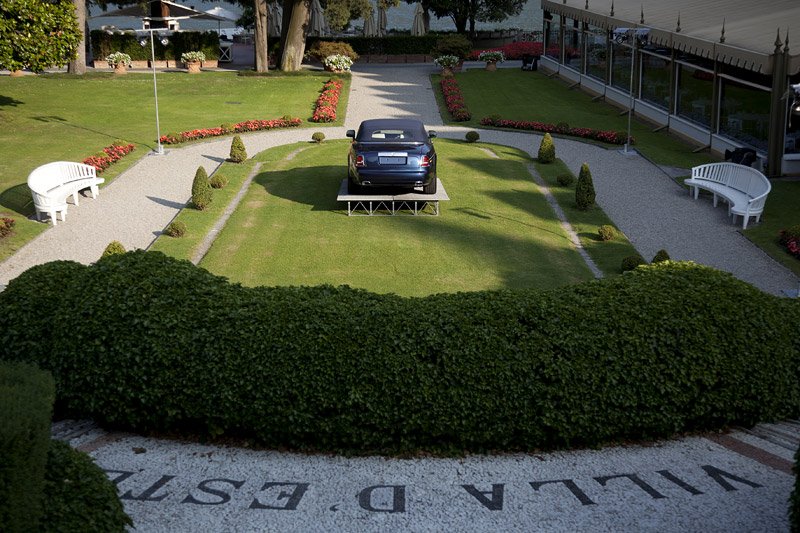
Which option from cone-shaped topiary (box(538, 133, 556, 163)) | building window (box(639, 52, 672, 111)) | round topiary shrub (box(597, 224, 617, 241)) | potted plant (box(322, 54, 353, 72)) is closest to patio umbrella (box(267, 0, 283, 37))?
potted plant (box(322, 54, 353, 72))

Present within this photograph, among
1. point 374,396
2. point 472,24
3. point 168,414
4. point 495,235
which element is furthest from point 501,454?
point 472,24

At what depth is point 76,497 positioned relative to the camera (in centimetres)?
788

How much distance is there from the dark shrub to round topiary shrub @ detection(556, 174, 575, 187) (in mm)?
19336

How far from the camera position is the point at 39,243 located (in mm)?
20969

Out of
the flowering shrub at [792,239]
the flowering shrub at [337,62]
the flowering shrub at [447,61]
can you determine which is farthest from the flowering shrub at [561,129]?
the flowering shrub at [337,62]

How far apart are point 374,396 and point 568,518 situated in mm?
2366

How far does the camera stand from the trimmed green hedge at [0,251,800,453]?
33.3 ft

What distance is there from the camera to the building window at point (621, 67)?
39.4 metres

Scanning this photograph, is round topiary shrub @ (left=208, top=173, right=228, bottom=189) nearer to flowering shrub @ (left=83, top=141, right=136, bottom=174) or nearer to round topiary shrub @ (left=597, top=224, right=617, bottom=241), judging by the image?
flowering shrub @ (left=83, top=141, right=136, bottom=174)

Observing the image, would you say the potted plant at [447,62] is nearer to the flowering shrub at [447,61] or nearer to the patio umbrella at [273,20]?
the flowering shrub at [447,61]

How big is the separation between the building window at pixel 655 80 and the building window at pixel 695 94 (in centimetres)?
111

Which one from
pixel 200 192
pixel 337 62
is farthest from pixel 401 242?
pixel 337 62

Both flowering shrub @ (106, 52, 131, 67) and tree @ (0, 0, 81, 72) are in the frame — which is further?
flowering shrub @ (106, 52, 131, 67)

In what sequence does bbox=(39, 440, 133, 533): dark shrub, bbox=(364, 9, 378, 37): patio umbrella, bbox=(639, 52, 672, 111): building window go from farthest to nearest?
1. bbox=(364, 9, 378, 37): patio umbrella
2. bbox=(639, 52, 672, 111): building window
3. bbox=(39, 440, 133, 533): dark shrub
